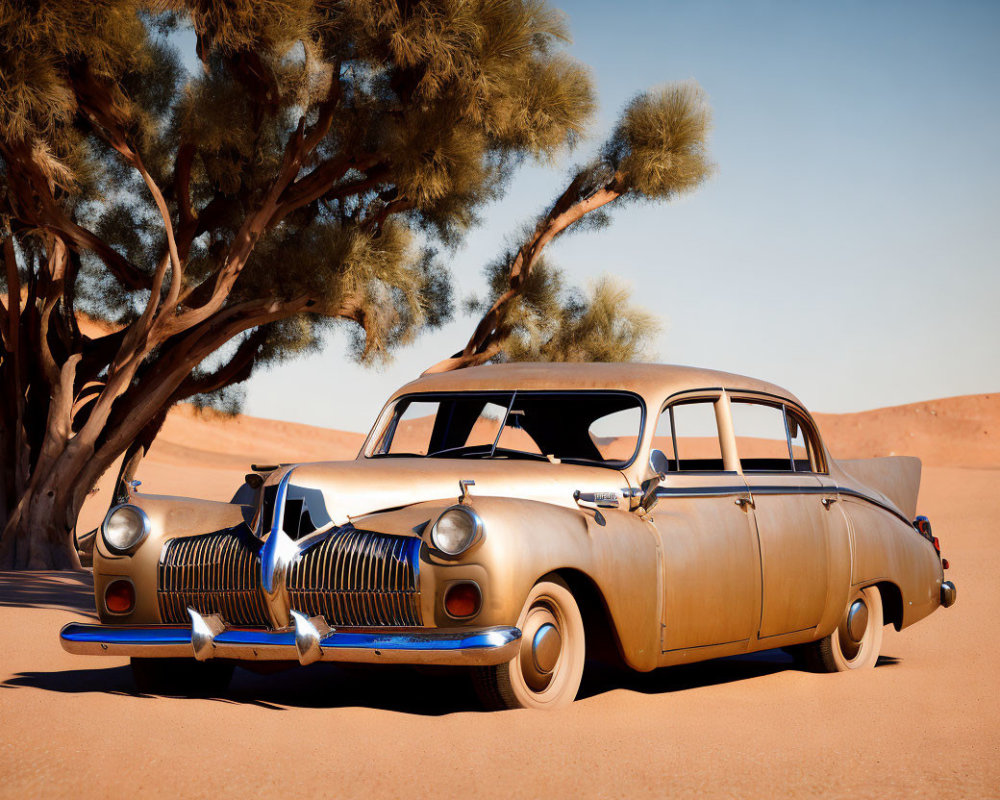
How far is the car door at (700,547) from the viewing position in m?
6.02

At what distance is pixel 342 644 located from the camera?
16.9 ft

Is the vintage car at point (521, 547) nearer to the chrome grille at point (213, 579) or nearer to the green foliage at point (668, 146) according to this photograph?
the chrome grille at point (213, 579)

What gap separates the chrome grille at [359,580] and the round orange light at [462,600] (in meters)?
0.14

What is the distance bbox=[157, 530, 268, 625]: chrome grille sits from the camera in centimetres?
552

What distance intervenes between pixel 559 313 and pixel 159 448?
50.5 meters

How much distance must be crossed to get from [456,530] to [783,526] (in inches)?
94.7

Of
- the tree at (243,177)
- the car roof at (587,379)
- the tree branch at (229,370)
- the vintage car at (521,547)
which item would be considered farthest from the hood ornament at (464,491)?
the tree branch at (229,370)

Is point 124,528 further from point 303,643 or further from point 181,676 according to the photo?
point 303,643

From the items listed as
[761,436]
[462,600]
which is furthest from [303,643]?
[761,436]

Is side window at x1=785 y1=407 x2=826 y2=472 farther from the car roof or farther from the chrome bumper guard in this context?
the chrome bumper guard

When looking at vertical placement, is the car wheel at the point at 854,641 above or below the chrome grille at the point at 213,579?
below

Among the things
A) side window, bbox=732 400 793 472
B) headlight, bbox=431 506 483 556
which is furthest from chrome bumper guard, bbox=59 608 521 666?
side window, bbox=732 400 793 472

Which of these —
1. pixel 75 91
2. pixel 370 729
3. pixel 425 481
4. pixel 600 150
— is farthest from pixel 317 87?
pixel 370 729

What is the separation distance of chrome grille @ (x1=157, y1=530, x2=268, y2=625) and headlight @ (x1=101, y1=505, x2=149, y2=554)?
157 millimetres
